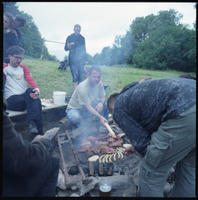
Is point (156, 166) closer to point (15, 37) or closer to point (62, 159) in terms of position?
point (62, 159)

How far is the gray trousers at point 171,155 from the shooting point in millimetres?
1536

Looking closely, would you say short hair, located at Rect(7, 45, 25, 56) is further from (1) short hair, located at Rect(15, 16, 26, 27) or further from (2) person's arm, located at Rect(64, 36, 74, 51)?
(2) person's arm, located at Rect(64, 36, 74, 51)

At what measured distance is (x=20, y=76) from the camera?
3.62 metres

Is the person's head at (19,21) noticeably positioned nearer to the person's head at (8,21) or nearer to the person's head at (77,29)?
the person's head at (8,21)

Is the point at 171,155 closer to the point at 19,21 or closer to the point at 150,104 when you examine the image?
the point at 150,104

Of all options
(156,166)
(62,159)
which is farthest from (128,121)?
(62,159)

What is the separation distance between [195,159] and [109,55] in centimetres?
597

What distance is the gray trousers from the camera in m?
1.54

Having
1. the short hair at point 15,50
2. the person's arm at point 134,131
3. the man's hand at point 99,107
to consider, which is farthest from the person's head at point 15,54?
the person's arm at point 134,131

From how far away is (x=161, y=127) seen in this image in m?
1.64

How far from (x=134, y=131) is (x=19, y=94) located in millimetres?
2656

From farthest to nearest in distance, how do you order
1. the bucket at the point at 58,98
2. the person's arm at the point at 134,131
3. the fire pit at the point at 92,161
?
the bucket at the point at 58,98 < the fire pit at the point at 92,161 < the person's arm at the point at 134,131

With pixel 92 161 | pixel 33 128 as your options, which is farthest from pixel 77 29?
pixel 92 161

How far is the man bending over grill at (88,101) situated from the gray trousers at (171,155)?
6.41ft
